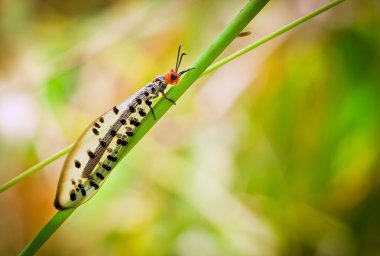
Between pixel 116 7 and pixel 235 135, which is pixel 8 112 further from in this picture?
pixel 235 135

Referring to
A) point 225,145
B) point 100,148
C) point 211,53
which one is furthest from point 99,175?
point 225,145

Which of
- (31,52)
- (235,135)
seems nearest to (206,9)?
(235,135)

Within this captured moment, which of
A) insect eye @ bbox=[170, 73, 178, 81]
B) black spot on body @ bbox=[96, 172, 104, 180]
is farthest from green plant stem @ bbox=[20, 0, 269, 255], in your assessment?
insect eye @ bbox=[170, 73, 178, 81]

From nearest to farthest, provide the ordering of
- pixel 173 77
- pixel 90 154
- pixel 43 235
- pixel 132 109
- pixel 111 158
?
pixel 43 235
pixel 111 158
pixel 90 154
pixel 132 109
pixel 173 77

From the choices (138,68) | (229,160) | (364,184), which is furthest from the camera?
(138,68)

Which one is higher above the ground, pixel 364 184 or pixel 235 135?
pixel 364 184

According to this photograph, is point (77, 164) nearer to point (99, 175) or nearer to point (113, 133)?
point (99, 175)

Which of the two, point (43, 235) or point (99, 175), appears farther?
point (99, 175)

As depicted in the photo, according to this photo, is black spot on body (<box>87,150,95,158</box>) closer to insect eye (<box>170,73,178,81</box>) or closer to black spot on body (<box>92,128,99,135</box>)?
black spot on body (<box>92,128,99,135</box>)
